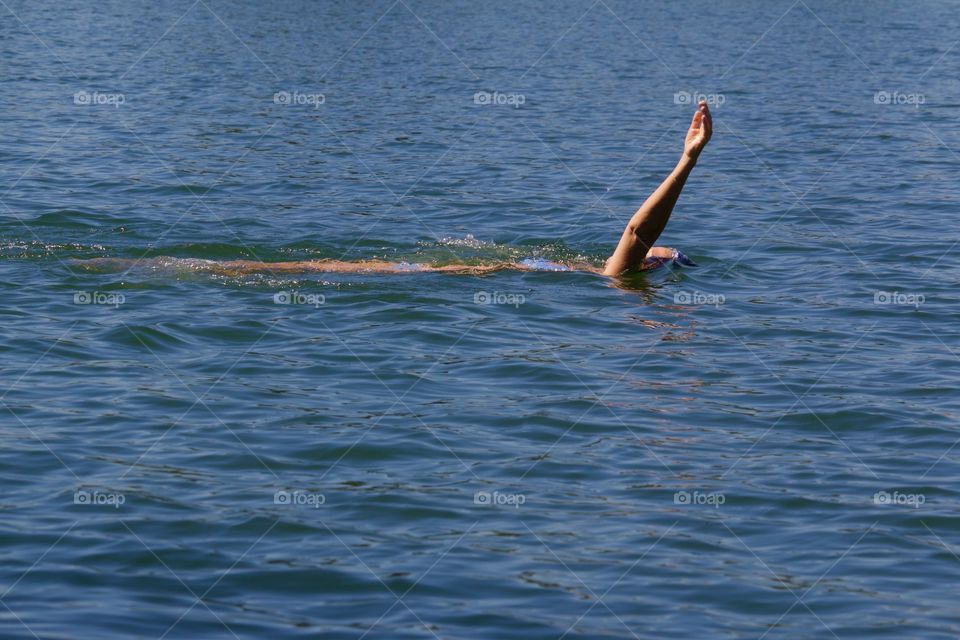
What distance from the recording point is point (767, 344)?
38.7 ft

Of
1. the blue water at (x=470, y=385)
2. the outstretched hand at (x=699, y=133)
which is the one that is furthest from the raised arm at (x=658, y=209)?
the blue water at (x=470, y=385)

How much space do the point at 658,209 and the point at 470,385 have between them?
2.75 metres

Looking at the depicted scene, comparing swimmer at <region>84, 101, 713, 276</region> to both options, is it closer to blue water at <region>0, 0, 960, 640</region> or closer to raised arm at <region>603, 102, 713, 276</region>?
raised arm at <region>603, 102, 713, 276</region>

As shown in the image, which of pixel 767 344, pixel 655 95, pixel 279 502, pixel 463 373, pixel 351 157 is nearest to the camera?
pixel 279 502

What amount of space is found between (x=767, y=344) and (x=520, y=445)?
137 inches

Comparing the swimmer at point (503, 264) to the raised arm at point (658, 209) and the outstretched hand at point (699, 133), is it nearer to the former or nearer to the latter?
the raised arm at point (658, 209)

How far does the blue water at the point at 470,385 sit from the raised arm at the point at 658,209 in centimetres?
37

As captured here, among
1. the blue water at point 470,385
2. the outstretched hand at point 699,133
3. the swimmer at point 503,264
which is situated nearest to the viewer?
the blue water at point 470,385

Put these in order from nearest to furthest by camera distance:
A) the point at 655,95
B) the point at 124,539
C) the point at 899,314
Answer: the point at 124,539 < the point at 899,314 < the point at 655,95

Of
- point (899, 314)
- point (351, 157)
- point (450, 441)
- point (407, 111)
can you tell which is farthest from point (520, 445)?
point (407, 111)

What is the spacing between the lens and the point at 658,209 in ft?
39.3

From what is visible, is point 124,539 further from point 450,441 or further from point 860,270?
point 860,270

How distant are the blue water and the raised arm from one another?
37 centimetres

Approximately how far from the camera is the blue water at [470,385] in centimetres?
724
